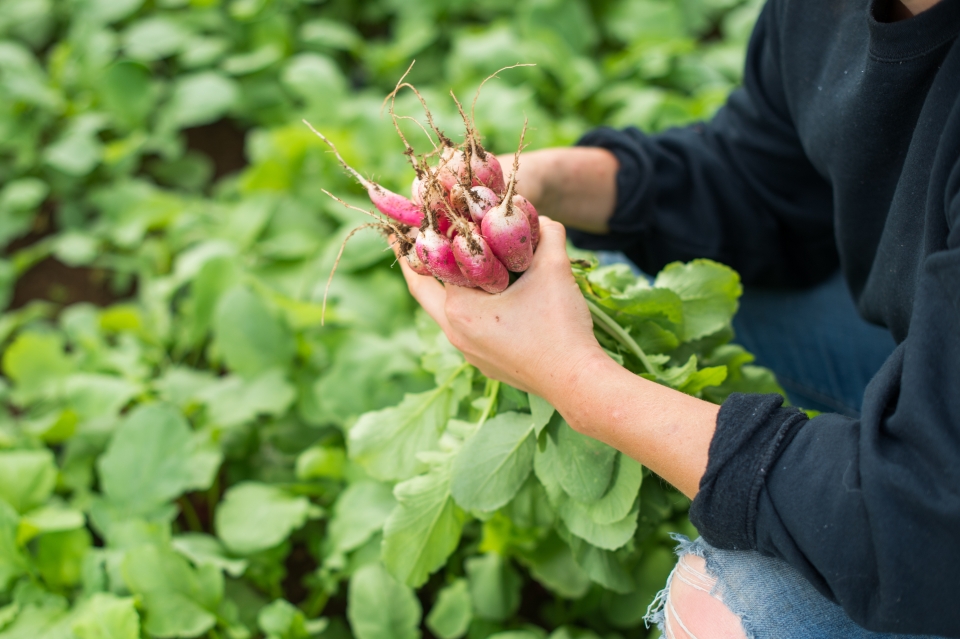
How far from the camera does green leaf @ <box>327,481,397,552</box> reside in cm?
115

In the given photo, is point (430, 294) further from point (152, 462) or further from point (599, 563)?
point (152, 462)

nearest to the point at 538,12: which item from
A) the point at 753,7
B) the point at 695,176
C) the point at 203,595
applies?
the point at 753,7

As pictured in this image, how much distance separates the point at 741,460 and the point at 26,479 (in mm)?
1179

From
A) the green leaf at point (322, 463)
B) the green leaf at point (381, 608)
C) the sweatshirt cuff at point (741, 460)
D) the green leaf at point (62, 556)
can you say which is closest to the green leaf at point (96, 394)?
the green leaf at point (62, 556)

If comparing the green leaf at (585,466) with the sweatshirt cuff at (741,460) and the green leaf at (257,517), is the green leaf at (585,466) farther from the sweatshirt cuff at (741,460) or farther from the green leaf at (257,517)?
the green leaf at (257,517)

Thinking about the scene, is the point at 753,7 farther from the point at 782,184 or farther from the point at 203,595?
the point at 203,595

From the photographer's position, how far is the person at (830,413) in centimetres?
59

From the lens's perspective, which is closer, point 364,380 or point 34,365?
point 364,380

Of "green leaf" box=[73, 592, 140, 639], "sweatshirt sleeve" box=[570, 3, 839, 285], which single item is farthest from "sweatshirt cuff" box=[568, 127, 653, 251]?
"green leaf" box=[73, 592, 140, 639]

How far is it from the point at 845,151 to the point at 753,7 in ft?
5.03

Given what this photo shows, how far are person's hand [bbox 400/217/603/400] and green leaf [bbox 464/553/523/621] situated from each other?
0.46m

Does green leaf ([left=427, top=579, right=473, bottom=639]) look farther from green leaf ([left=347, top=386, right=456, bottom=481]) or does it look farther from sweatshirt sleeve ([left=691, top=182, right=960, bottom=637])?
sweatshirt sleeve ([left=691, top=182, right=960, bottom=637])

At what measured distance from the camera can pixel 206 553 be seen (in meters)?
1.20

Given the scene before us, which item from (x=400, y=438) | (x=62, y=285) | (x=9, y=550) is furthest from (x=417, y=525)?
(x=62, y=285)
